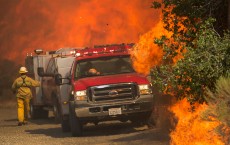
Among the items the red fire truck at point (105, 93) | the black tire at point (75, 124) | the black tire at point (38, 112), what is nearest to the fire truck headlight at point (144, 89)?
the red fire truck at point (105, 93)

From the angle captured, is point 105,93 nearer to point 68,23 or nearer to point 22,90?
point 22,90

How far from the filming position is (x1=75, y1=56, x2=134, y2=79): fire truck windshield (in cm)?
1897

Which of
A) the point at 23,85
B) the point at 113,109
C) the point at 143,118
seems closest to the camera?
the point at 113,109

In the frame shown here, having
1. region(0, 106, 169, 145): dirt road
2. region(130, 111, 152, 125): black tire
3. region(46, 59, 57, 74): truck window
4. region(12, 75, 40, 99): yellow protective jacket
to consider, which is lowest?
region(0, 106, 169, 145): dirt road

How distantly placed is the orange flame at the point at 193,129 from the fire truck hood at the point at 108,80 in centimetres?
370

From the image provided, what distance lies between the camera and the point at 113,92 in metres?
17.9

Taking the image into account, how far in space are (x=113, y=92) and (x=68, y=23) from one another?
25.4 metres

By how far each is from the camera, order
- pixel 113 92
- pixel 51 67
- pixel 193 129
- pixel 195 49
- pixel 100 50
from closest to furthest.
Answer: pixel 195 49
pixel 193 129
pixel 113 92
pixel 100 50
pixel 51 67

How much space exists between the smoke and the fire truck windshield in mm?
19295

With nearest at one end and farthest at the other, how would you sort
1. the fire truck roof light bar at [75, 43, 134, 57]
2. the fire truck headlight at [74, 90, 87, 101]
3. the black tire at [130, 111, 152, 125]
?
the fire truck headlight at [74, 90, 87, 101] < the black tire at [130, 111, 152, 125] < the fire truck roof light bar at [75, 43, 134, 57]

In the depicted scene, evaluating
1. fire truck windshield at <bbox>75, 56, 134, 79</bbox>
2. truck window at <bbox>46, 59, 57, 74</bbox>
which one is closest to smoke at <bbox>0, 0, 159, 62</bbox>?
truck window at <bbox>46, 59, 57, 74</bbox>

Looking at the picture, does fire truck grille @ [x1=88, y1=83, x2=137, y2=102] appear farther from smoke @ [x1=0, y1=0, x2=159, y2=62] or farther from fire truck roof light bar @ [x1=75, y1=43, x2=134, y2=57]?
smoke @ [x1=0, y1=0, x2=159, y2=62]

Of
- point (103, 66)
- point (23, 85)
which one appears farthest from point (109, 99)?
point (23, 85)

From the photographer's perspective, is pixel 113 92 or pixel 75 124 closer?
pixel 113 92
